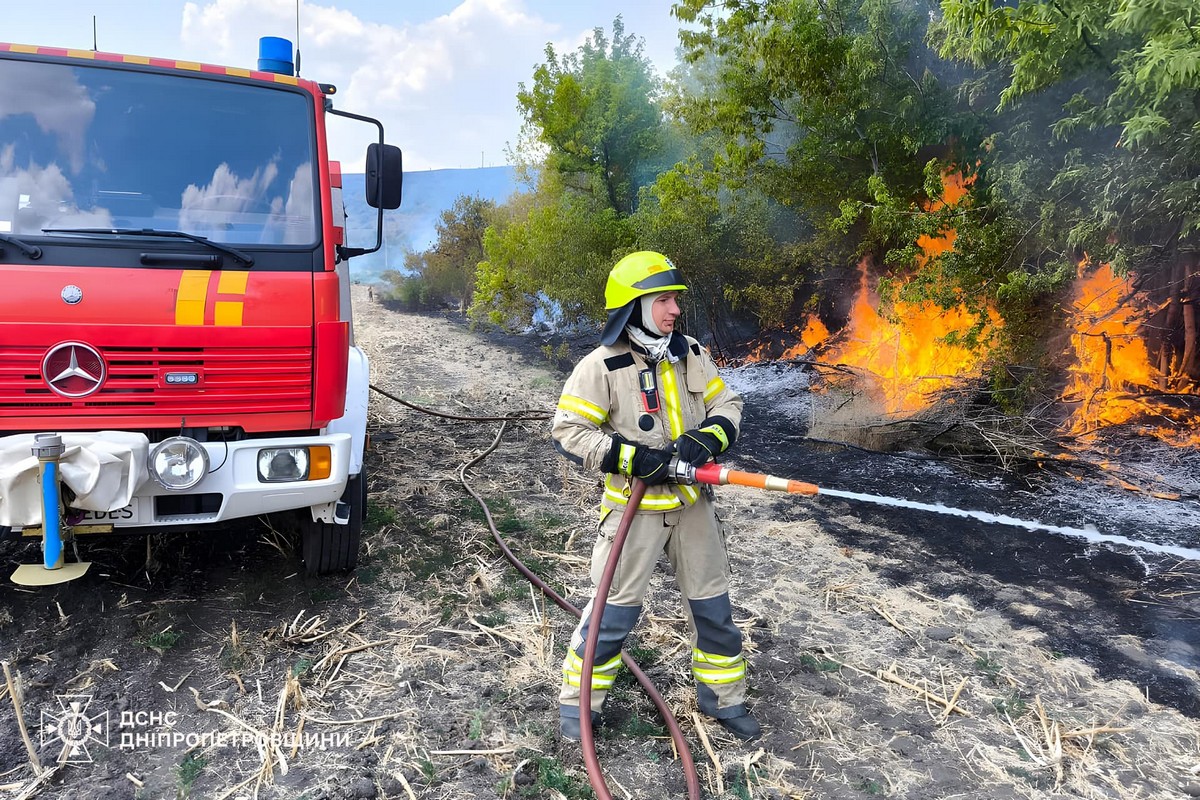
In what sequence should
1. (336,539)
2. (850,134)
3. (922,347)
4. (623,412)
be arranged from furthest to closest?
1. (850,134)
2. (922,347)
3. (336,539)
4. (623,412)

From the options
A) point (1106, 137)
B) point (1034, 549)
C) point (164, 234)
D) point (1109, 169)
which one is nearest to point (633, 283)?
point (164, 234)

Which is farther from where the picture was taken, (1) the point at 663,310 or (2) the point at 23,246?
(2) the point at 23,246

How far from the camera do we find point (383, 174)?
427 cm

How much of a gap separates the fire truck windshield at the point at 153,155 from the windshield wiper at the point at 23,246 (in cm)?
7

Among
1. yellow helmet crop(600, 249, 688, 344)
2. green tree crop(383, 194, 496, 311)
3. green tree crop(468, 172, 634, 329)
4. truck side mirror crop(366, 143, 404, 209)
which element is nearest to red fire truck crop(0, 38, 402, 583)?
truck side mirror crop(366, 143, 404, 209)

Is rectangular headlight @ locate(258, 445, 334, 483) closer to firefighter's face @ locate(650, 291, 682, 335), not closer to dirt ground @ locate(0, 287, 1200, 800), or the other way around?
dirt ground @ locate(0, 287, 1200, 800)

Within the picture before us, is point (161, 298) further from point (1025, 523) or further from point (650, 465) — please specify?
point (1025, 523)

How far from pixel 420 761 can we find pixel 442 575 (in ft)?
6.12

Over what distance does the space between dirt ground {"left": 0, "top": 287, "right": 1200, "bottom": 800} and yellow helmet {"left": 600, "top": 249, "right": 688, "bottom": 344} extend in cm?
178

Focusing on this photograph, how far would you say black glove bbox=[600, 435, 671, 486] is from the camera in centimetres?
298

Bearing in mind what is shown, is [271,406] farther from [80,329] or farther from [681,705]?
[681,705]

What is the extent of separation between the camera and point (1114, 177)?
20.6ft

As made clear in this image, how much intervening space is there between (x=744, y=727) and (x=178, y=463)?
2832 millimetres

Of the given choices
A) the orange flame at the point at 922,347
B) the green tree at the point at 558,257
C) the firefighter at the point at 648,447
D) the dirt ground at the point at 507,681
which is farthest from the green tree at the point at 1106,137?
the green tree at the point at 558,257
